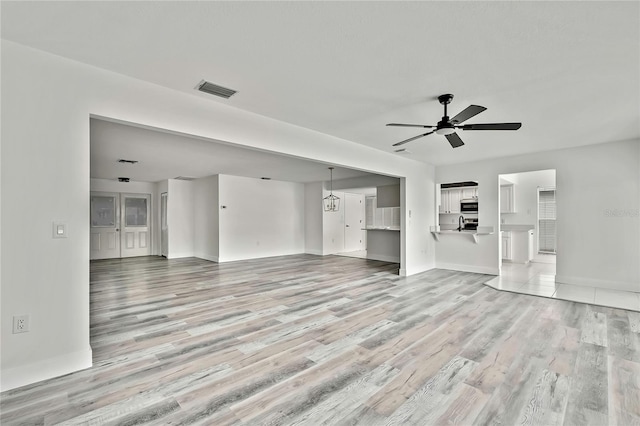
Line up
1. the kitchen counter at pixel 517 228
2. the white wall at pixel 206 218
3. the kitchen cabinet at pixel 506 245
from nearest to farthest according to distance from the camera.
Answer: the kitchen counter at pixel 517 228
the kitchen cabinet at pixel 506 245
the white wall at pixel 206 218

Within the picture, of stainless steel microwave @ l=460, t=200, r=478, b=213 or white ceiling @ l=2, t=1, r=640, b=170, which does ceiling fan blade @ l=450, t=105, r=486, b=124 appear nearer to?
white ceiling @ l=2, t=1, r=640, b=170

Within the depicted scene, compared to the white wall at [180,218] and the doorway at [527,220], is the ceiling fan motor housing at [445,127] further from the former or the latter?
the white wall at [180,218]

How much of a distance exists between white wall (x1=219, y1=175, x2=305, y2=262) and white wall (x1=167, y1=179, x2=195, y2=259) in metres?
1.85

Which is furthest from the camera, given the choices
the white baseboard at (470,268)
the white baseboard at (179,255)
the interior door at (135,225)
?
the interior door at (135,225)

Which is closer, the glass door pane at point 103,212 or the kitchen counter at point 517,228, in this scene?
the kitchen counter at point 517,228

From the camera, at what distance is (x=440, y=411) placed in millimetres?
1992

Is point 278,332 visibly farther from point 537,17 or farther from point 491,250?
point 491,250

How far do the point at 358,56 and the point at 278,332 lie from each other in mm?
2881

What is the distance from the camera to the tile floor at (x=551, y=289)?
4.44 metres

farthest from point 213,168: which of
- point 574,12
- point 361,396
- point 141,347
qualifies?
point 574,12

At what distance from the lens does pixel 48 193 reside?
95.0 inches

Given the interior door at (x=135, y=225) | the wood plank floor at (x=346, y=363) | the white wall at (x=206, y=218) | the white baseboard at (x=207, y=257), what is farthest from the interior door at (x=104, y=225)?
the wood plank floor at (x=346, y=363)

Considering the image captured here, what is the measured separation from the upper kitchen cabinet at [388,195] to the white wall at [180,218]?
6.05 m

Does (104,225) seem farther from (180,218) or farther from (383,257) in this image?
(383,257)
